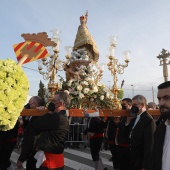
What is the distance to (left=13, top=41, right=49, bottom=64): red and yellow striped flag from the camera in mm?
2223

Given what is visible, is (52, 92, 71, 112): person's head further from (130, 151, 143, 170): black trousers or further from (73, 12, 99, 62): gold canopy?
(73, 12, 99, 62): gold canopy

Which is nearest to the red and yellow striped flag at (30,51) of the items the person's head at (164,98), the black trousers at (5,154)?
the person's head at (164,98)

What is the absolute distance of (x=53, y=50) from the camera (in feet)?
29.0

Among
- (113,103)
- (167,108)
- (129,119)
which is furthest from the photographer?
(113,103)

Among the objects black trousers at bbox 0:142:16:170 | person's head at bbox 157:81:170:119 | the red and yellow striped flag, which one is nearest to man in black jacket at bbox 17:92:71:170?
the red and yellow striped flag

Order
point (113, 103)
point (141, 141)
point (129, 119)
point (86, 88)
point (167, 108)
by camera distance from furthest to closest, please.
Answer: point (113, 103) < point (86, 88) < point (129, 119) < point (141, 141) < point (167, 108)

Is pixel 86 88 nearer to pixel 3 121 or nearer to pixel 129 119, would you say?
pixel 129 119

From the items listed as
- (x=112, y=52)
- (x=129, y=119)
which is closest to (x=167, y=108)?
(x=129, y=119)

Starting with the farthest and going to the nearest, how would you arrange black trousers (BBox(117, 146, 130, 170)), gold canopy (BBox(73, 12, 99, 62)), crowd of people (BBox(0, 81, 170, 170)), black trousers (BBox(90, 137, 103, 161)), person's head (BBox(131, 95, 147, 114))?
gold canopy (BBox(73, 12, 99, 62)) < black trousers (BBox(90, 137, 103, 161)) < black trousers (BBox(117, 146, 130, 170)) < person's head (BBox(131, 95, 147, 114)) < crowd of people (BBox(0, 81, 170, 170))

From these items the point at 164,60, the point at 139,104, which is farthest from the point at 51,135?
the point at 164,60

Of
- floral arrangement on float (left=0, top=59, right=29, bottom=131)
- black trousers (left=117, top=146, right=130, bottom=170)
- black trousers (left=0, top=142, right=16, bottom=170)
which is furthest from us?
black trousers (left=117, top=146, right=130, bottom=170)

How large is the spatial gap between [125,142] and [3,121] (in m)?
3.84

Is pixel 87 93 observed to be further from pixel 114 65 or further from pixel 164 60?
pixel 164 60

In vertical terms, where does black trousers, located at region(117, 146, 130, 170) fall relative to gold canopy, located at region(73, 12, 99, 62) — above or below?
below
